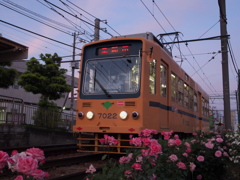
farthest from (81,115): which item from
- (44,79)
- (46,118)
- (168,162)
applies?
(44,79)

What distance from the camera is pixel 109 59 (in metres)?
7.59

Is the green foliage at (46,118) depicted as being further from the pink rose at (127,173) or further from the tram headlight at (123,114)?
the pink rose at (127,173)

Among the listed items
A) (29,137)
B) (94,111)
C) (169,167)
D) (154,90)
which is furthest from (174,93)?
(29,137)

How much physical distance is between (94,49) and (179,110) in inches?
145

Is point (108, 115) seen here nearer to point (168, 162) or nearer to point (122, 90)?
point (122, 90)

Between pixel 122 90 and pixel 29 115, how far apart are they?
27.9ft

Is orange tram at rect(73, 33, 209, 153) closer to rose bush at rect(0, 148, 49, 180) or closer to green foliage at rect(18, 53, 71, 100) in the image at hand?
rose bush at rect(0, 148, 49, 180)

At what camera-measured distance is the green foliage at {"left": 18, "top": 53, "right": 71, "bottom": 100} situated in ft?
53.1

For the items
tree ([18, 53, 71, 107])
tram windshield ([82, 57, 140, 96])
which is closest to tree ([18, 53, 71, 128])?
tree ([18, 53, 71, 107])

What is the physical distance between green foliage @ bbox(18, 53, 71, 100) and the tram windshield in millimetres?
9305

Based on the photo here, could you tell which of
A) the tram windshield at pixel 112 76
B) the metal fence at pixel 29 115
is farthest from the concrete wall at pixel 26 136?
the tram windshield at pixel 112 76

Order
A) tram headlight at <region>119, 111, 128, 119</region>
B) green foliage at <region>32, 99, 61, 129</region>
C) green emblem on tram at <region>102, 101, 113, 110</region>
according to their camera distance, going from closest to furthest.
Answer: tram headlight at <region>119, 111, 128, 119</region> < green emblem on tram at <region>102, 101, 113, 110</region> < green foliage at <region>32, 99, 61, 129</region>

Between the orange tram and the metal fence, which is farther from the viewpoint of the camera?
the metal fence

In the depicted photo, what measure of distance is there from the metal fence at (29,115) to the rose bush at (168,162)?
8.59m
